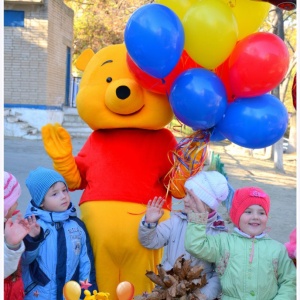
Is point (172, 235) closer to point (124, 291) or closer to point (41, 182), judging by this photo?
point (124, 291)

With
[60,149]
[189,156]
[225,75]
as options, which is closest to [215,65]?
[225,75]

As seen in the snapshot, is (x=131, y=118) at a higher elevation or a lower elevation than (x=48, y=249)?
higher

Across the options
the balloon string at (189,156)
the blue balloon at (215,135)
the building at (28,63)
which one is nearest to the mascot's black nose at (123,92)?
the balloon string at (189,156)

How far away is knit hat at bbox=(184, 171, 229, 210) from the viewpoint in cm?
278

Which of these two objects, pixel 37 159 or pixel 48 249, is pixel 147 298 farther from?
pixel 37 159

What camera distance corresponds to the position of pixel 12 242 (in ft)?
8.25

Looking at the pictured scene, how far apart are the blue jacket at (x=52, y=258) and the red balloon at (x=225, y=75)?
44.1 inches

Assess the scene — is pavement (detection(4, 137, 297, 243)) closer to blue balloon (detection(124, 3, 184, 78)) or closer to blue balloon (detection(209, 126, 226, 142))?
blue balloon (detection(209, 126, 226, 142))

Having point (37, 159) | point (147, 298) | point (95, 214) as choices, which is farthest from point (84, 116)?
point (37, 159)

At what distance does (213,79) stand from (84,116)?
35.0 inches

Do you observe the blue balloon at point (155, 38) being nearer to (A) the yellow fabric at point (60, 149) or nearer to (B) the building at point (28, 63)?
(A) the yellow fabric at point (60, 149)

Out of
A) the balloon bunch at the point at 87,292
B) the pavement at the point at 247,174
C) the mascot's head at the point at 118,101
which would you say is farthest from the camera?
the pavement at the point at 247,174

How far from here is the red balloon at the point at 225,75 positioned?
9.52 feet

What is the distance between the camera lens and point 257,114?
2.75 metres
